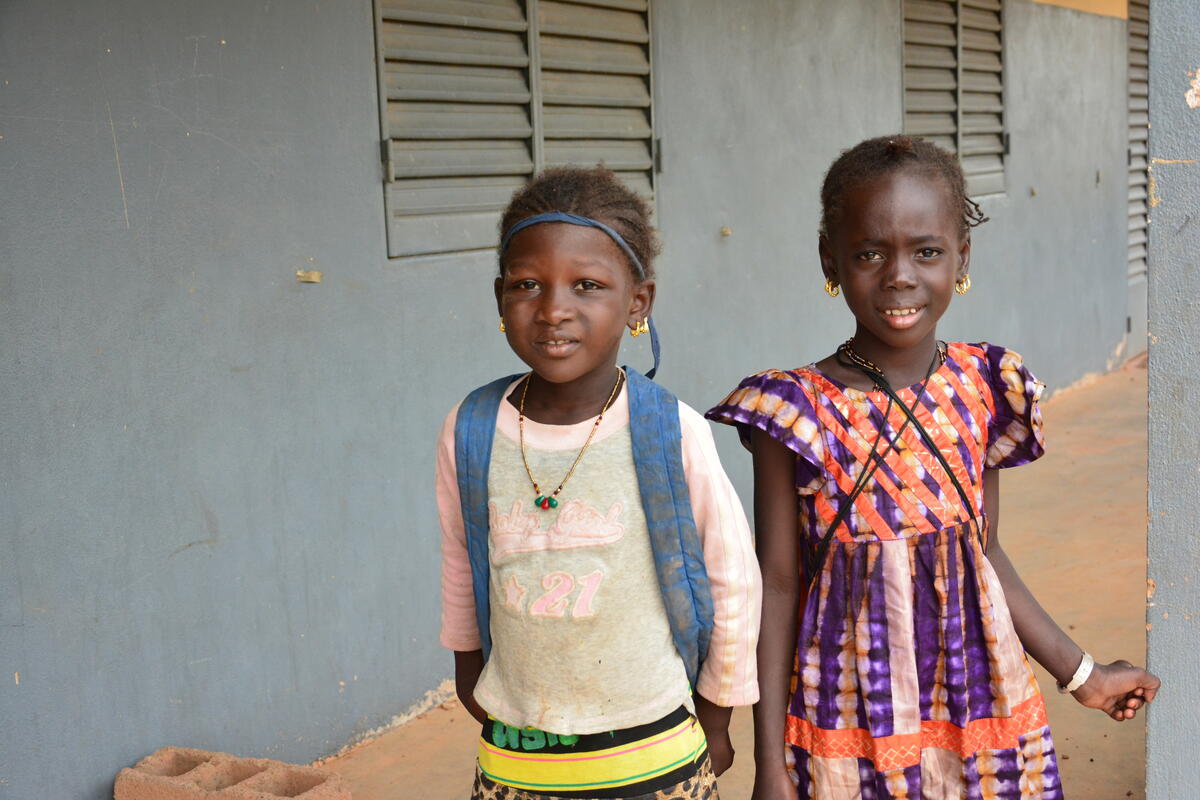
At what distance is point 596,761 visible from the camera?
5.91 ft

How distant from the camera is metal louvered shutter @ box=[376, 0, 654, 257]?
12.6 ft

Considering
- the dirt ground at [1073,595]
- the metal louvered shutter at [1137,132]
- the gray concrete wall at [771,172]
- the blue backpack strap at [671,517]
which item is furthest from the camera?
the metal louvered shutter at [1137,132]

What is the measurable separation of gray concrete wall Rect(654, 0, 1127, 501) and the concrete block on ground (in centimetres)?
240

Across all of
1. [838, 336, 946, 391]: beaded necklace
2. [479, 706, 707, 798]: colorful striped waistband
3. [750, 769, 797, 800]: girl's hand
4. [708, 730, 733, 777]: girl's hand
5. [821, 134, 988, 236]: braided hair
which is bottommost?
[750, 769, 797, 800]: girl's hand

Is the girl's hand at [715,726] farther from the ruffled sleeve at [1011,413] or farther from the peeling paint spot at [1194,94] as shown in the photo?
the peeling paint spot at [1194,94]

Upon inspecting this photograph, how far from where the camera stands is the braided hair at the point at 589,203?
1836mm

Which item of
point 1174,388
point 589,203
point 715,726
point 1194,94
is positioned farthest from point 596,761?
point 1194,94

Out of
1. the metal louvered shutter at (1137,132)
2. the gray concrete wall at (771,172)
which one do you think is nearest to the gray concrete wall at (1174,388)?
the gray concrete wall at (771,172)

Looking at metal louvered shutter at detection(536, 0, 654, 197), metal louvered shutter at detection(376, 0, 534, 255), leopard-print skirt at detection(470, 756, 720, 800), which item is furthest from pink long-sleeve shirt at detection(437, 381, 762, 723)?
metal louvered shutter at detection(536, 0, 654, 197)

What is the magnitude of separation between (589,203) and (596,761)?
2.59 ft

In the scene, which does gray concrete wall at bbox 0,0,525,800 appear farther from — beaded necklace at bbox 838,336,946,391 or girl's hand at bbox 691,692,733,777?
beaded necklace at bbox 838,336,946,391

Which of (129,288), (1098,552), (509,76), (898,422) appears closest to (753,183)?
(509,76)

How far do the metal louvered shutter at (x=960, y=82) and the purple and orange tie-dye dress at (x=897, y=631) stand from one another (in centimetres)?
527

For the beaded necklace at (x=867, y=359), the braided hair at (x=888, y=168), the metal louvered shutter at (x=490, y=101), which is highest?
the metal louvered shutter at (x=490, y=101)
